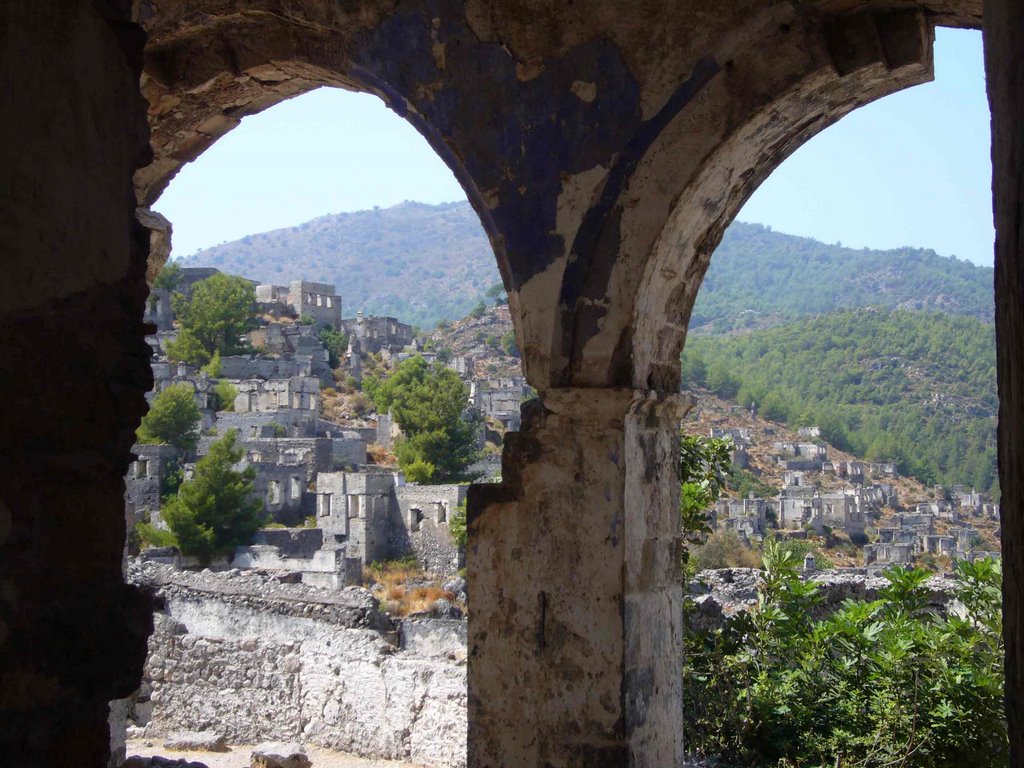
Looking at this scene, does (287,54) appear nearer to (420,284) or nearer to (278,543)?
(278,543)

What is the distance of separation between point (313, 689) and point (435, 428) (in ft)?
95.2

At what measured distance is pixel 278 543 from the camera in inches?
1160

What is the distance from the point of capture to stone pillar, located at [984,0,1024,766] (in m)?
1.21

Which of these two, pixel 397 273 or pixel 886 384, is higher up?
pixel 397 273

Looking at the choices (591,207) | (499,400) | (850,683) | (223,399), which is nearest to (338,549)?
(223,399)

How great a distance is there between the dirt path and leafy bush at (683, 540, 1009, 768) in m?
3.64

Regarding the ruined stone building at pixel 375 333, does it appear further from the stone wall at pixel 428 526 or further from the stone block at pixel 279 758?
the stone block at pixel 279 758

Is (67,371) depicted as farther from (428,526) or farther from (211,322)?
(211,322)

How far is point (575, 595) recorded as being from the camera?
12.3 ft

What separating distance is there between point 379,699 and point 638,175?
6174 millimetres

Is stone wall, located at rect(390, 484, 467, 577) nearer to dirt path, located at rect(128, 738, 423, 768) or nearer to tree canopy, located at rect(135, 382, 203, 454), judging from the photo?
tree canopy, located at rect(135, 382, 203, 454)

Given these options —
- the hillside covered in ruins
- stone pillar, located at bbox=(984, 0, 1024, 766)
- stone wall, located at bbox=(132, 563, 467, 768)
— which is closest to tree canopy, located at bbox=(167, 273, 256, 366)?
stone wall, located at bbox=(132, 563, 467, 768)

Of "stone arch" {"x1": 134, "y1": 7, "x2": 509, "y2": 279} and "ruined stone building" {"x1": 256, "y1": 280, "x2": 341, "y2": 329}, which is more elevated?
"ruined stone building" {"x1": 256, "y1": 280, "x2": 341, "y2": 329}

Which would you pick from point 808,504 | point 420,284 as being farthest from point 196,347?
point 420,284
